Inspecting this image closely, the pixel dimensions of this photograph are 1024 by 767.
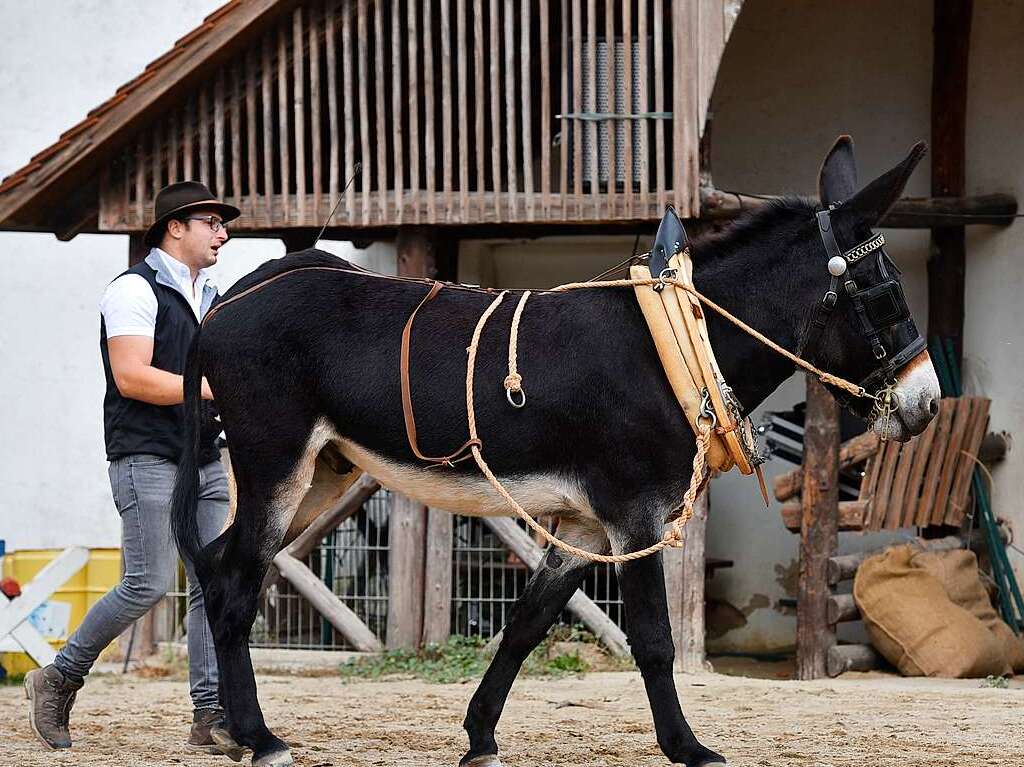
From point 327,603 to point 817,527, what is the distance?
2.86m

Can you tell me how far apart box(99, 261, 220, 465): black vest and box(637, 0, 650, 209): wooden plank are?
3106mm

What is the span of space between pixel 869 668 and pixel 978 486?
4.76 ft

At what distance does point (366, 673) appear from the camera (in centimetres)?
793

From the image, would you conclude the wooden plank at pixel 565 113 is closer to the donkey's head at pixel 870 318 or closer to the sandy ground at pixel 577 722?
the sandy ground at pixel 577 722

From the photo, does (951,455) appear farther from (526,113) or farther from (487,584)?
(526,113)

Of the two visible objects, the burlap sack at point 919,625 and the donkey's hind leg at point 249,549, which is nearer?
the donkey's hind leg at point 249,549

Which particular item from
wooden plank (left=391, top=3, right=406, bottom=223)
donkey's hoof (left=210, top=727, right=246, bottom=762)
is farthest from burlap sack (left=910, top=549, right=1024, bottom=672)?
donkey's hoof (left=210, top=727, right=246, bottom=762)

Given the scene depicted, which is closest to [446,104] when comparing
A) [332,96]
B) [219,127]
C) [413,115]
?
[413,115]

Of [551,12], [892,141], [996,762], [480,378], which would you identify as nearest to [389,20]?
[551,12]

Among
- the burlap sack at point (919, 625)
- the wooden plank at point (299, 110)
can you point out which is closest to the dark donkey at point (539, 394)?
the wooden plank at point (299, 110)

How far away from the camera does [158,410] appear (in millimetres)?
5301

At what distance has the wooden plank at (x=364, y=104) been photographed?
7.81m

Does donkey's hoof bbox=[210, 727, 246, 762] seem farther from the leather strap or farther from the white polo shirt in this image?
the white polo shirt

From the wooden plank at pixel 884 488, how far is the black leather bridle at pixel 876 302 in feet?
12.6
